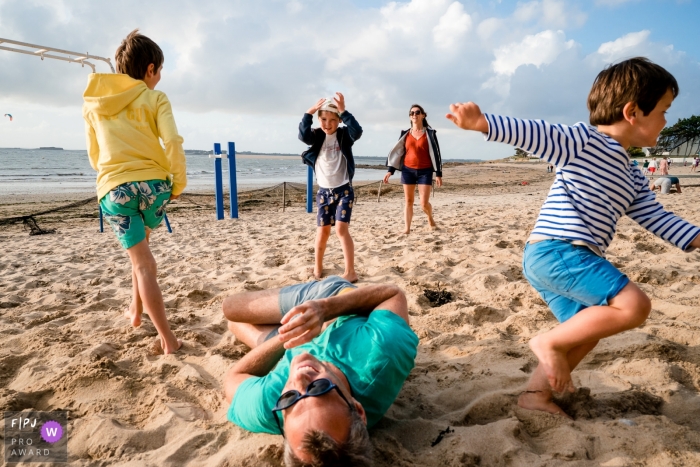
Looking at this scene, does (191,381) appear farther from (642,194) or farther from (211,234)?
(211,234)

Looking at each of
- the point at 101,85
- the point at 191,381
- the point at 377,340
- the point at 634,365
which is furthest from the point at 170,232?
the point at 634,365

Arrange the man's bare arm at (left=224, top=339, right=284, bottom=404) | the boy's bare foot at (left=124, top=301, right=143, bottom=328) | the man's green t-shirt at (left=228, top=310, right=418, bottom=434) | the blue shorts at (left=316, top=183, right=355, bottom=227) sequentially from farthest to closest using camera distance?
1. the blue shorts at (left=316, top=183, right=355, bottom=227)
2. the boy's bare foot at (left=124, top=301, right=143, bottom=328)
3. the man's bare arm at (left=224, top=339, right=284, bottom=404)
4. the man's green t-shirt at (left=228, top=310, right=418, bottom=434)

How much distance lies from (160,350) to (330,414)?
1762mm

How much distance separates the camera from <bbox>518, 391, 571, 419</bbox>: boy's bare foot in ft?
5.97

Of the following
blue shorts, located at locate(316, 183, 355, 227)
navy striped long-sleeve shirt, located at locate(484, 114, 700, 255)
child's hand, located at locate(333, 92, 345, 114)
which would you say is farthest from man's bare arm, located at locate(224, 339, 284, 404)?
child's hand, located at locate(333, 92, 345, 114)

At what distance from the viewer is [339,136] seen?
14.4 ft

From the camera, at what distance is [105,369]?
238 cm

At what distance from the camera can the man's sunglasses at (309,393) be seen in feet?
4.73

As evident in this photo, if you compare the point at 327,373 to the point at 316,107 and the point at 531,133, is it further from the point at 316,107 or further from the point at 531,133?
the point at 316,107

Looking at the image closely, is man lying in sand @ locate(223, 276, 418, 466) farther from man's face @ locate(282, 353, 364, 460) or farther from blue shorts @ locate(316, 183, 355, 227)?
blue shorts @ locate(316, 183, 355, 227)

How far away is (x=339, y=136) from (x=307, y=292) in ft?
8.07

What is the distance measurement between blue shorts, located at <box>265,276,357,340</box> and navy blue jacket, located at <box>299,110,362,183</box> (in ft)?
7.08

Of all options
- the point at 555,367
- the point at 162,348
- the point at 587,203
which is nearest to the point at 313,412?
the point at 555,367

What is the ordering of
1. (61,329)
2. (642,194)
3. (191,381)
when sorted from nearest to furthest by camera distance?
(642,194), (191,381), (61,329)
